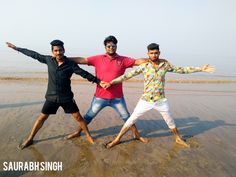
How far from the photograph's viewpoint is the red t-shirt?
5105 mm

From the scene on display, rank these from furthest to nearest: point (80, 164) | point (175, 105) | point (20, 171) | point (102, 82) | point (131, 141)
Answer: point (175, 105) → point (131, 141) → point (102, 82) → point (80, 164) → point (20, 171)

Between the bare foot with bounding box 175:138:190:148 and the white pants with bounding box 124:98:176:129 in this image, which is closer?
the white pants with bounding box 124:98:176:129

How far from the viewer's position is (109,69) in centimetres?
512

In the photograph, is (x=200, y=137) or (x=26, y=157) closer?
(x=26, y=157)

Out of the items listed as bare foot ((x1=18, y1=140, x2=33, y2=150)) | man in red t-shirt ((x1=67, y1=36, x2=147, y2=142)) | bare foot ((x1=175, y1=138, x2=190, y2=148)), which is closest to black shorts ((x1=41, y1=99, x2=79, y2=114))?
man in red t-shirt ((x1=67, y1=36, x2=147, y2=142))

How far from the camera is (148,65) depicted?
16.3ft

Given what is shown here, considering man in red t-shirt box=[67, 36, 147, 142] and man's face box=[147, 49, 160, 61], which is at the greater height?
man's face box=[147, 49, 160, 61]

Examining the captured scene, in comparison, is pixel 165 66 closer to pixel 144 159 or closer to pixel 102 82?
pixel 102 82

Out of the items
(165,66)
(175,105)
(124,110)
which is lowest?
(175,105)

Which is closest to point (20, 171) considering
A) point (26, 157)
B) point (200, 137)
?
point (26, 157)

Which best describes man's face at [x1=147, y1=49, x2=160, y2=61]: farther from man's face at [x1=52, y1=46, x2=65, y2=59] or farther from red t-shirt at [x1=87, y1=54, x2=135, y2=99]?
man's face at [x1=52, y1=46, x2=65, y2=59]

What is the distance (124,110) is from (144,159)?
1.21 meters

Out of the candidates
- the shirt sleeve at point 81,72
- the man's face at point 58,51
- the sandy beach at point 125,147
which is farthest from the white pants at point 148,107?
the man's face at point 58,51

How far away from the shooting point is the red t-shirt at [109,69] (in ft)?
16.8
